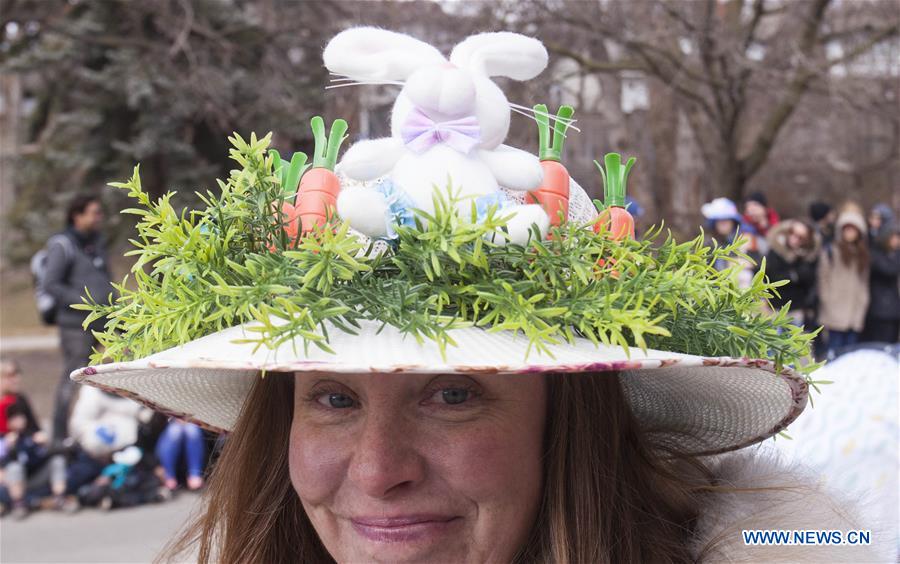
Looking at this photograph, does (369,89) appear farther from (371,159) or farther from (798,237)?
(798,237)

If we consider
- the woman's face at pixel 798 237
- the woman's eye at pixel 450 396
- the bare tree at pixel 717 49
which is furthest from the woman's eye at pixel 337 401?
the woman's face at pixel 798 237

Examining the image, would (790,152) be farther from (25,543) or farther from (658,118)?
(25,543)

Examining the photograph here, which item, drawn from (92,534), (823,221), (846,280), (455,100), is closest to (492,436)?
(455,100)

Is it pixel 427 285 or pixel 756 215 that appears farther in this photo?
Result: pixel 756 215

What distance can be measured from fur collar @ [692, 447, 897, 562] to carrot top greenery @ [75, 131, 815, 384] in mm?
340

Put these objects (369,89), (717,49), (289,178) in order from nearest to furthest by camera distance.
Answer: (289,178) → (369,89) → (717,49)

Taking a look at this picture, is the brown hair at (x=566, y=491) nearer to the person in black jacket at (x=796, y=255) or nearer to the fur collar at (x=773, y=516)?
the fur collar at (x=773, y=516)

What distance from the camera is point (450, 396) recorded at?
140 cm

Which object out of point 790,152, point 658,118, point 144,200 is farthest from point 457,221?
point 790,152

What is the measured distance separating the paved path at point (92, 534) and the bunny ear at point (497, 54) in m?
3.62

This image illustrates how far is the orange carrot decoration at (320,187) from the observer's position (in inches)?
53.9

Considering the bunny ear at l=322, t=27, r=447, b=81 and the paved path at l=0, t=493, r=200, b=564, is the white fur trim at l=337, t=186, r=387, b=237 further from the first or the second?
the paved path at l=0, t=493, r=200, b=564

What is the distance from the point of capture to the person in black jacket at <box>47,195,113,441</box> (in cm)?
592

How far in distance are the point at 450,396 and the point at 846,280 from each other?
741cm
